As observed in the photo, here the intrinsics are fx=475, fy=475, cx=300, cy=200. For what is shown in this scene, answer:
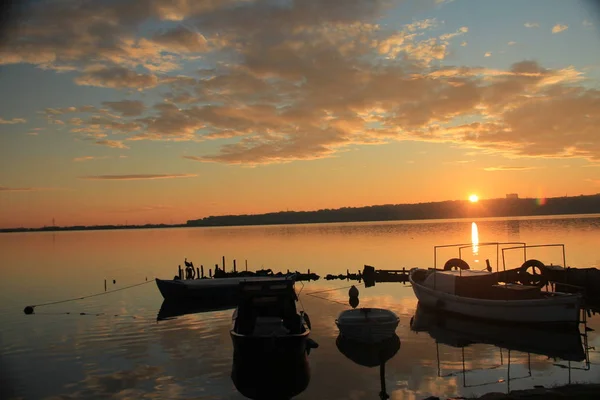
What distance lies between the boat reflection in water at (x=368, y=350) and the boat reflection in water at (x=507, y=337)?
267 centimetres

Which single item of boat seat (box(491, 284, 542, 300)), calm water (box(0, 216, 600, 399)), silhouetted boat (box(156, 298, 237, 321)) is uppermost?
boat seat (box(491, 284, 542, 300))

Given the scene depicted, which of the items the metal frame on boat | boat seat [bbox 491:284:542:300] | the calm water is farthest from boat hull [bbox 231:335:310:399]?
boat seat [bbox 491:284:542:300]

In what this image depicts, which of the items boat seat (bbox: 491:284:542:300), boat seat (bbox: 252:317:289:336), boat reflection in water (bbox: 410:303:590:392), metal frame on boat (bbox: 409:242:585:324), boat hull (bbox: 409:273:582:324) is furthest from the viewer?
boat seat (bbox: 491:284:542:300)

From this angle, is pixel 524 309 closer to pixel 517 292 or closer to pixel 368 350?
pixel 517 292

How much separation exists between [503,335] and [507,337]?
692mm

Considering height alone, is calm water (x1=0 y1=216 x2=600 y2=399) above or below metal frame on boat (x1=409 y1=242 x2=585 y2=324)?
below

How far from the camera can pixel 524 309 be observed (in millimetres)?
32750

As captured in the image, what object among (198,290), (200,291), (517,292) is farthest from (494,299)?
(198,290)

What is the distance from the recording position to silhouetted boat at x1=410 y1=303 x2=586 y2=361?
27.2 m

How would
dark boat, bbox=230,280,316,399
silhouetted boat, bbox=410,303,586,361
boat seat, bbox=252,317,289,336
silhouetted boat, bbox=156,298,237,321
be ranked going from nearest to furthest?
1. dark boat, bbox=230,280,316,399
2. boat seat, bbox=252,317,289,336
3. silhouetted boat, bbox=410,303,586,361
4. silhouetted boat, bbox=156,298,237,321

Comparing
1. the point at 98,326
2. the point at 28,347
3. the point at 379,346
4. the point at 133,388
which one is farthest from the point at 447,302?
the point at 28,347

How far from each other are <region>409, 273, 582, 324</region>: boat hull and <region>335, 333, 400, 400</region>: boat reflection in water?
8219 millimetres

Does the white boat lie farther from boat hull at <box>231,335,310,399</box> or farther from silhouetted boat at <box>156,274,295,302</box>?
silhouetted boat at <box>156,274,295,302</box>

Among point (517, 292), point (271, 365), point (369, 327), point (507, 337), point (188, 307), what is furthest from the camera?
point (188, 307)
